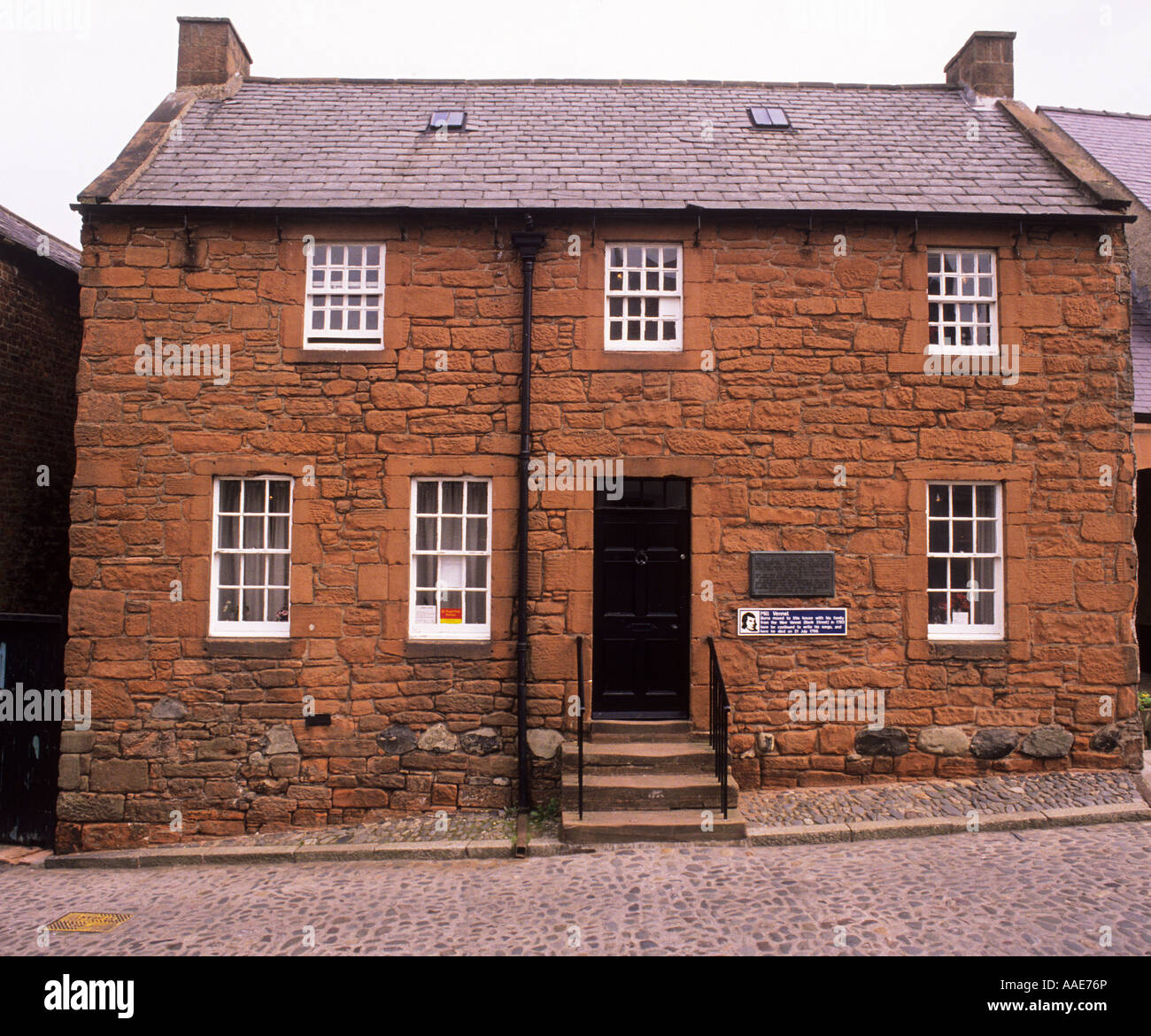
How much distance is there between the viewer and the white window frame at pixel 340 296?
7832 millimetres

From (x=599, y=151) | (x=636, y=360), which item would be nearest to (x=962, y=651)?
(x=636, y=360)

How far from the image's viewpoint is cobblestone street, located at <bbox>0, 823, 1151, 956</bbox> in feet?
16.5

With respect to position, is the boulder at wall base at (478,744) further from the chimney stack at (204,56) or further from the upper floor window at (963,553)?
the chimney stack at (204,56)

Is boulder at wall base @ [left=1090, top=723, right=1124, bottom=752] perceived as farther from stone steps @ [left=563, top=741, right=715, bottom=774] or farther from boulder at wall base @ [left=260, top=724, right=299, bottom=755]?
boulder at wall base @ [left=260, top=724, right=299, bottom=755]

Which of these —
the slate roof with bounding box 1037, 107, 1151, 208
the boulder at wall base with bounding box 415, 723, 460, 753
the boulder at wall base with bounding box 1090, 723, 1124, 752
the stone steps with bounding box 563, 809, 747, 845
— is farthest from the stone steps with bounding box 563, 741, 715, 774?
the slate roof with bounding box 1037, 107, 1151, 208

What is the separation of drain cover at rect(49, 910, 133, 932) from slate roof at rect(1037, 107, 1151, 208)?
15.9 meters

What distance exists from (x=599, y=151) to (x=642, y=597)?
5.43 metres

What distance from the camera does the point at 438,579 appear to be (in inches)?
308

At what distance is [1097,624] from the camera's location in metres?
7.73

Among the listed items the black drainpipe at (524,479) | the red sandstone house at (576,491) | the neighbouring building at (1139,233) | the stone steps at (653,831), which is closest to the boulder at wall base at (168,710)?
the red sandstone house at (576,491)

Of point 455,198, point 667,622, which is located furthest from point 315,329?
point 667,622

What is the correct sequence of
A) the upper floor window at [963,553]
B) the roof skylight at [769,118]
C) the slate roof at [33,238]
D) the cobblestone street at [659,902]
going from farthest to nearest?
the slate roof at [33,238], the roof skylight at [769,118], the upper floor window at [963,553], the cobblestone street at [659,902]

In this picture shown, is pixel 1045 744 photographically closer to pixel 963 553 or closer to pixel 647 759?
pixel 963 553

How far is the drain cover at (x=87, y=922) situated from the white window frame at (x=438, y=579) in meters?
3.28
